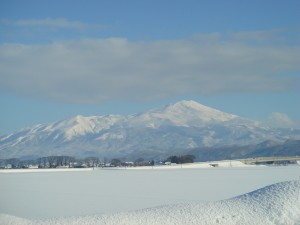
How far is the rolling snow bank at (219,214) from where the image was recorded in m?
25.0

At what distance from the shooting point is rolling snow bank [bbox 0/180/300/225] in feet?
82.1

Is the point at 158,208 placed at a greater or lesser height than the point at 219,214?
greater

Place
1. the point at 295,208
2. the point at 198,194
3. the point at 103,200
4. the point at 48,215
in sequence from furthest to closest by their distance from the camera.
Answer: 1. the point at 198,194
2. the point at 103,200
3. the point at 48,215
4. the point at 295,208

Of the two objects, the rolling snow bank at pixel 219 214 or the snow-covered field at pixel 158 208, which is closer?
the rolling snow bank at pixel 219 214

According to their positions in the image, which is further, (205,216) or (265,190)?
(265,190)

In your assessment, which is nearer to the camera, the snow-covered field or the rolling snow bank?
the rolling snow bank

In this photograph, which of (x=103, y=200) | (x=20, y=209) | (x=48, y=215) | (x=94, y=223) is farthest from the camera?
(x=103, y=200)

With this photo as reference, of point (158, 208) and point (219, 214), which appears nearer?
point (219, 214)

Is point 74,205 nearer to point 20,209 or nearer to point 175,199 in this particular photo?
point 20,209

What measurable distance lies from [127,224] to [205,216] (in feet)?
12.1

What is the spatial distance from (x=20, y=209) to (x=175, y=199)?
380 inches

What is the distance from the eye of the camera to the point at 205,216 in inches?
1016

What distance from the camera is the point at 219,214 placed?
26.1 m

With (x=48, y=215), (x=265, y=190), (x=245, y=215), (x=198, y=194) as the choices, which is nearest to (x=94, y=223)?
(x=48, y=215)
